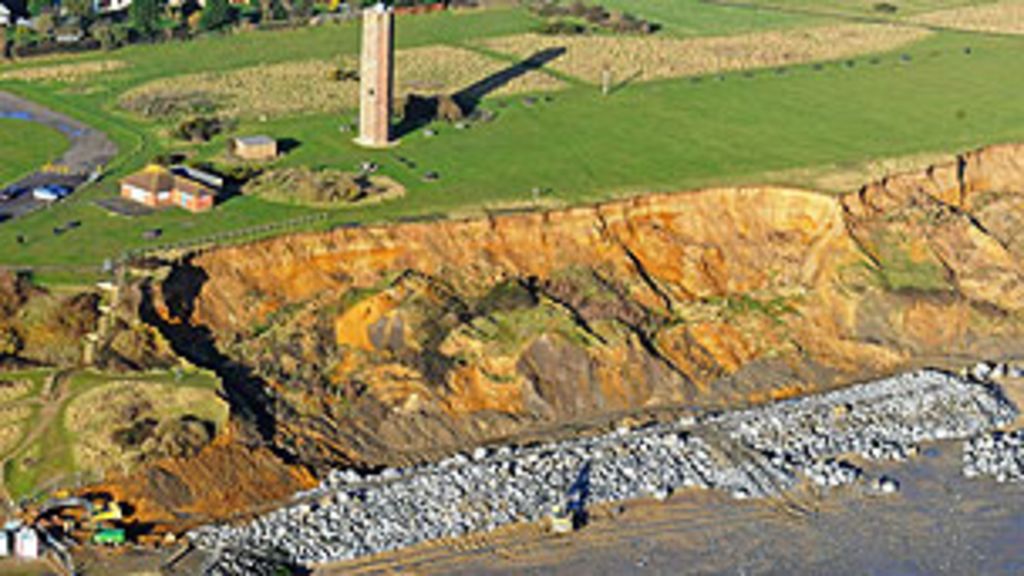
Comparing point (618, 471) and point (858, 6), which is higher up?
point (858, 6)

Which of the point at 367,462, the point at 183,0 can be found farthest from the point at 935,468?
the point at 183,0

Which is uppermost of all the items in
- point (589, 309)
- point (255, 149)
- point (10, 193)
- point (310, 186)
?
point (255, 149)

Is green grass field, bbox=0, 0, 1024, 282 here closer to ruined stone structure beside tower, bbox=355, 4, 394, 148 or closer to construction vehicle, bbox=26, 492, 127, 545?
ruined stone structure beside tower, bbox=355, 4, 394, 148

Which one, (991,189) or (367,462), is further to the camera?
(991,189)

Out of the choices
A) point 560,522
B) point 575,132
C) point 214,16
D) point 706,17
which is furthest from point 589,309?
point 706,17

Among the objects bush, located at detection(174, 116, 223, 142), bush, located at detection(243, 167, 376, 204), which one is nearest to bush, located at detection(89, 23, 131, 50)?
bush, located at detection(174, 116, 223, 142)

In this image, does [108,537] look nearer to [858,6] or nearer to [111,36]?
[111,36]

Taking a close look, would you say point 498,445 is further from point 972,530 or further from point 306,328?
point 972,530
